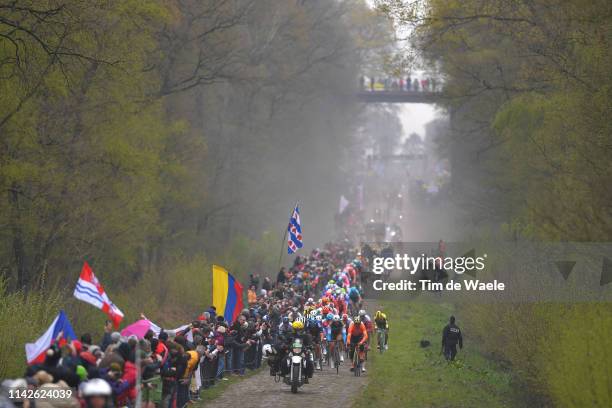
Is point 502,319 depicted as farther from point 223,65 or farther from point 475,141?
point 475,141

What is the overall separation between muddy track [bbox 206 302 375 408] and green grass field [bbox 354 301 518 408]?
1.41ft

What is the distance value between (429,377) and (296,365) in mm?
5132

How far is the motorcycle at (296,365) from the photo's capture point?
22.3 metres

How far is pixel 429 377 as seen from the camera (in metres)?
26.3

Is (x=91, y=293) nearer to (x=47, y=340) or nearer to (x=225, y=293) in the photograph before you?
(x=47, y=340)

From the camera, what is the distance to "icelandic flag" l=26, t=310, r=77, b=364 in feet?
50.4

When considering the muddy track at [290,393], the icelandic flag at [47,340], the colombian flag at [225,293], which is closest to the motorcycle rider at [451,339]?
the muddy track at [290,393]

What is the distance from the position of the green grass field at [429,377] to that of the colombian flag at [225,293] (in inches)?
152

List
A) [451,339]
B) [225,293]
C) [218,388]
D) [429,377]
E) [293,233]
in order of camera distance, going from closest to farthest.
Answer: [218,388], [429,377], [225,293], [451,339], [293,233]

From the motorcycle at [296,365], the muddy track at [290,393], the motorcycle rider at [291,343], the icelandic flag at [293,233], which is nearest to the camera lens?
the muddy track at [290,393]

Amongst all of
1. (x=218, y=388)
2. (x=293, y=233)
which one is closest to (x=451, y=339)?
(x=218, y=388)

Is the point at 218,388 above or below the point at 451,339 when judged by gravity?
below

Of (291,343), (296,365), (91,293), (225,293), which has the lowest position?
(296,365)

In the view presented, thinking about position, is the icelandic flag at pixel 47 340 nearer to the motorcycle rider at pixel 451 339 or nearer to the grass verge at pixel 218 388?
the grass verge at pixel 218 388
